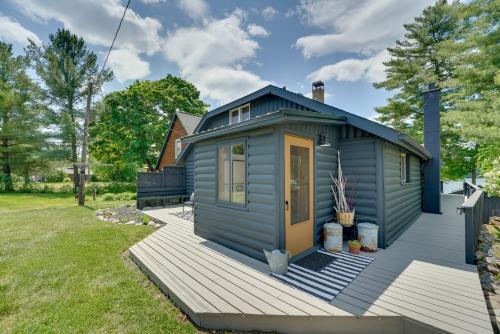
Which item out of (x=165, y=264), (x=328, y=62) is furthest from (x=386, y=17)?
(x=165, y=264)

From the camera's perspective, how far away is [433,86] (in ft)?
26.2

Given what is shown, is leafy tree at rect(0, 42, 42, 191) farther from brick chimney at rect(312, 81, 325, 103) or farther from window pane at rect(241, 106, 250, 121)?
brick chimney at rect(312, 81, 325, 103)

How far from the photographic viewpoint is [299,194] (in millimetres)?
4191

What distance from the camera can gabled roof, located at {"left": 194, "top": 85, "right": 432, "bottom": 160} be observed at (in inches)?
164

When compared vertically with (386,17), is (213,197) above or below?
below

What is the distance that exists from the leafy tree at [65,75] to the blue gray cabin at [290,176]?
1866cm

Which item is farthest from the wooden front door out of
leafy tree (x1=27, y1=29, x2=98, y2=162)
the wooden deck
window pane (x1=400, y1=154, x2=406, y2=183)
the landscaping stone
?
leafy tree (x1=27, y1=29, x2=98, y2=162)

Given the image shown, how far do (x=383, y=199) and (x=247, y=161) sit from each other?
299 cm

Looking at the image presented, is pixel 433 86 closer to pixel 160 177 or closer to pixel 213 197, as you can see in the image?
pixel 213 197

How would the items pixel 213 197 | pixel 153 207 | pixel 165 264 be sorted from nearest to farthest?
pixel 165 264
pixel 213 197
pixel 153 207

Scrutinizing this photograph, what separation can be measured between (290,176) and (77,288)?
3.72 metres

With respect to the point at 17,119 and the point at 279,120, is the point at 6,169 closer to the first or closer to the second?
the point at 17,119

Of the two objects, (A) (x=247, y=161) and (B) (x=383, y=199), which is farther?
(B) (x=383, y=199)

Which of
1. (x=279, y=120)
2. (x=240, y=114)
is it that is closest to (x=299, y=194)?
(x=279, y=120)
